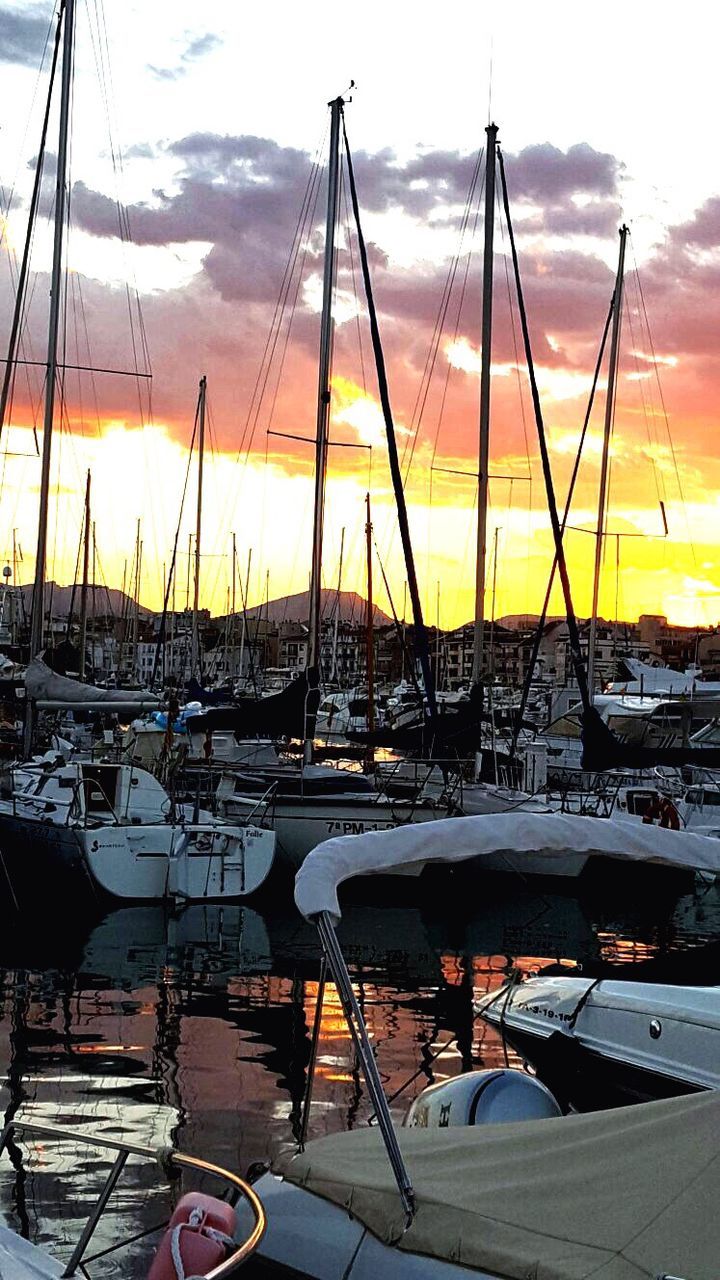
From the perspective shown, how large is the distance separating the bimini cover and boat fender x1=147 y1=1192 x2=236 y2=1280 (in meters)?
1.70

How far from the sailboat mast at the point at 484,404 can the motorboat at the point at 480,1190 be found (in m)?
20.4

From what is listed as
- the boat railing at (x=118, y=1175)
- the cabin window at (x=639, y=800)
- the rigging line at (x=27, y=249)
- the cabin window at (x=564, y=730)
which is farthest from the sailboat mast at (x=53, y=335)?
the cabin window at (x=564, y=730)

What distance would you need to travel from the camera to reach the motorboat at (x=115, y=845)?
2211 centimetres

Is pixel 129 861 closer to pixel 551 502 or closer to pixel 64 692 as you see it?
pixel 64 692

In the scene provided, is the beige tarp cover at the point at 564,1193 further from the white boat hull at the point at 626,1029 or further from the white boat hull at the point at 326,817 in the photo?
the white boat hull at the point at 326,817

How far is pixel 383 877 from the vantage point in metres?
27.1

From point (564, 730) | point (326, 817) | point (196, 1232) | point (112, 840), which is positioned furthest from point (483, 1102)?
point (564, 730)

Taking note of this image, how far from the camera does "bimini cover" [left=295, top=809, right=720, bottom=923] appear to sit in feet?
24.5

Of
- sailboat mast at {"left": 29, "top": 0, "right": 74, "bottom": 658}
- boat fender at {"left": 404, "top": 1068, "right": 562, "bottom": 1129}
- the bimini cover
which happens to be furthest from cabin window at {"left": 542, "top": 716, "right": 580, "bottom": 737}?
the bimini cover

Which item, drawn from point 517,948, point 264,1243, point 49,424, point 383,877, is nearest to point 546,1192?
point 264,1243

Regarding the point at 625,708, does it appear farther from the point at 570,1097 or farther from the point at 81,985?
the point at 570,1097

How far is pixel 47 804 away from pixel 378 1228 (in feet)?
57.1

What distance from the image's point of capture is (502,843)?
7852 mm

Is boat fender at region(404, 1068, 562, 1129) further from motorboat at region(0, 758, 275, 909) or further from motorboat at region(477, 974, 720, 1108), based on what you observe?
motorboat at region(0, 758, 275, 909)
